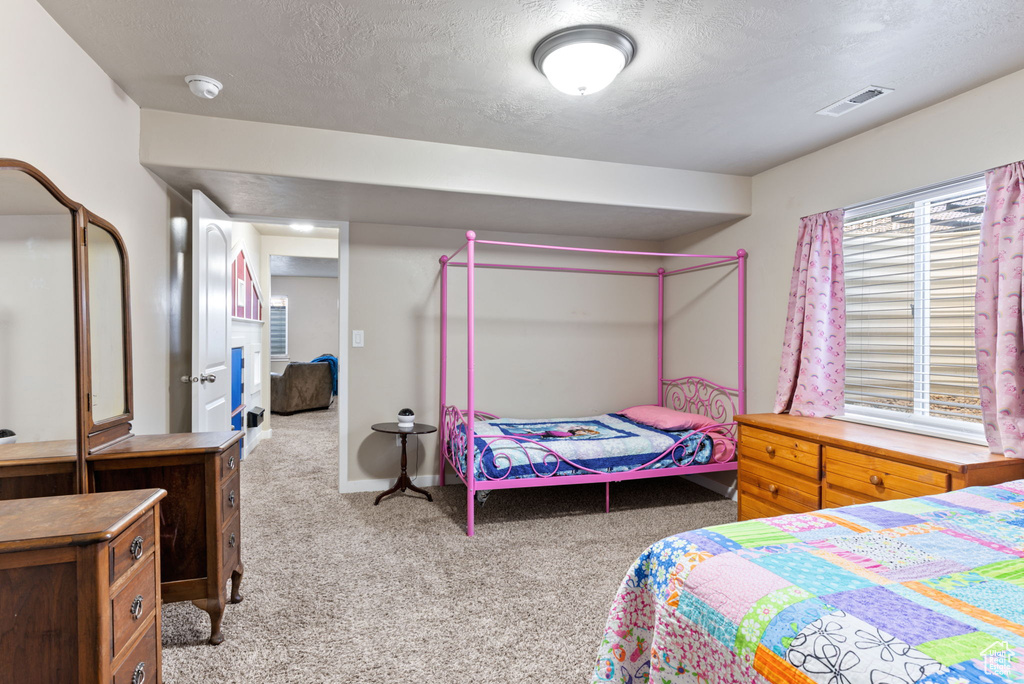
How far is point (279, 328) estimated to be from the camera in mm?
10148

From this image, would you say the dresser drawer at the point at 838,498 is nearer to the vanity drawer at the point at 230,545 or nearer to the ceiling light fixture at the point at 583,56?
the ceiling light fixture at the point at 583,56

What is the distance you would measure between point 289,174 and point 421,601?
7.39 feet

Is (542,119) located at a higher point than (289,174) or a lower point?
higher

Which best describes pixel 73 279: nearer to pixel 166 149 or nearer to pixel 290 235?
pixel 166 149

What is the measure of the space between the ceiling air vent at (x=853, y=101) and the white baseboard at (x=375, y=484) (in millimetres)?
3481

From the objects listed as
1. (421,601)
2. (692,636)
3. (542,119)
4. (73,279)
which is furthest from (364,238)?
(692,636)

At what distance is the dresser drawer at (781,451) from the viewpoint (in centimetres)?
267

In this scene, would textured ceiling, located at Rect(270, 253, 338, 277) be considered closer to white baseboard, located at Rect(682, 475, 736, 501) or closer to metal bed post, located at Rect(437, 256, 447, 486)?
metal bed post, located at Rect(437, 256, 447, 486)

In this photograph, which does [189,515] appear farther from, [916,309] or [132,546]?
[916,309]

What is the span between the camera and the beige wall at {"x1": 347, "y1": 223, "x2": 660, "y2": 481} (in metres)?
4.11

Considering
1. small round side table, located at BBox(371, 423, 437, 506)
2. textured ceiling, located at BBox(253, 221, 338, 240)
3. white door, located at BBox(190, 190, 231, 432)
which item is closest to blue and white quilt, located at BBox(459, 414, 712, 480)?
small round side table, located at BBox(371, 423, 437, 506)

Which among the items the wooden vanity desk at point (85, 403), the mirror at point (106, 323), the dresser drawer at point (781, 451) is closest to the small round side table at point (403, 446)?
the wooden vanity desk at point (85, 403)

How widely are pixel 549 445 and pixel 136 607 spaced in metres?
2.31

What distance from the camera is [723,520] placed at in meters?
3.49
